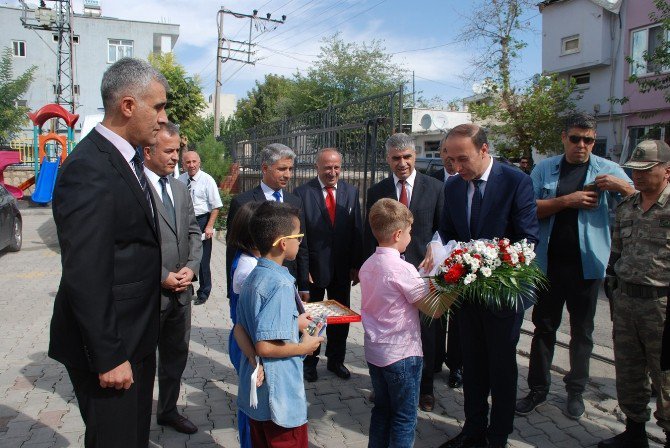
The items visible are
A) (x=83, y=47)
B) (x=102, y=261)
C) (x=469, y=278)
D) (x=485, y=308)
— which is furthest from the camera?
(x=83, y=47)

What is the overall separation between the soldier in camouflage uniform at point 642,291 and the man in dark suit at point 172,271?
3.08 meters

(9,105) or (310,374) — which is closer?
(310,374)

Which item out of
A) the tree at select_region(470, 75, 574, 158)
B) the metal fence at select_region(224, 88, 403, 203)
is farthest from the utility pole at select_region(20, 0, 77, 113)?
the tree at select_region(470, 75, 574, 158)

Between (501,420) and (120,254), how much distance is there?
261 centimetres

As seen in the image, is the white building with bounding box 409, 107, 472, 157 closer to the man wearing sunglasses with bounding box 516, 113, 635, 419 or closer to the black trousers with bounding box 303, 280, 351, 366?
the black trousers with bounding box 303, 280, 351, 366

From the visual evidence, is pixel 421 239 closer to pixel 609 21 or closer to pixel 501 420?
pixel 501 420

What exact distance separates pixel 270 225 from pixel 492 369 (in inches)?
72.6

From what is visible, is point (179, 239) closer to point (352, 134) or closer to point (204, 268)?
point (204, 268)

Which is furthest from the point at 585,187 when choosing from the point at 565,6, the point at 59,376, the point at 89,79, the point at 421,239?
the point at 89,79

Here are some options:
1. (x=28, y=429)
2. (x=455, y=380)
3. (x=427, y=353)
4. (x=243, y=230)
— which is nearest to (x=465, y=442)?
(x=427, y=353)

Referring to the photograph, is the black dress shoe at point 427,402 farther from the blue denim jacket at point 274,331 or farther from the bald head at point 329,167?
the bald head at point 329,167

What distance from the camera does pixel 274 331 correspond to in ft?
8.50

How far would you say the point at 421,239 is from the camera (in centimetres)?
469

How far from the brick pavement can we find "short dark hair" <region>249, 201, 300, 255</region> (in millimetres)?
1856
